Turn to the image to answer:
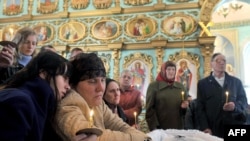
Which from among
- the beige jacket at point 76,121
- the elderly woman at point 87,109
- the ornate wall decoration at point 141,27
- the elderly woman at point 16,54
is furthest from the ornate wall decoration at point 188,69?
the beige jacket at point 76,121

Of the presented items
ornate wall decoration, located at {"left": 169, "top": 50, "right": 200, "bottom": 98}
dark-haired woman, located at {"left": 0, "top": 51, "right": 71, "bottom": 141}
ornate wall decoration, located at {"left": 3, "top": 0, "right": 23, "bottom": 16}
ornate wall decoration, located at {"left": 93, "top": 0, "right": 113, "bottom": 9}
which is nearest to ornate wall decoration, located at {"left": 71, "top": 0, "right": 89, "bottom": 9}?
ornate wall decoration, located at {"left": 93, "top": 0, "right": 113, "bottom": 9}

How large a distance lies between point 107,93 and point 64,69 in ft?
4.66

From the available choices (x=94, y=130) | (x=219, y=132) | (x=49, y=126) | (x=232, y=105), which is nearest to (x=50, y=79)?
(x=49, y=126)

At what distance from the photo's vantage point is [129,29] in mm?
9281

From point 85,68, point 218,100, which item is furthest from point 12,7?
point 85,68

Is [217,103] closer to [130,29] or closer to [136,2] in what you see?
[130,29]

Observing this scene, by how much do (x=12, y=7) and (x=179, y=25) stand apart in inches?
235

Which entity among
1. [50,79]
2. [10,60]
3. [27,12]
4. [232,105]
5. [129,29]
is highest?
[27,12]

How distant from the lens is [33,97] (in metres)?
1.46

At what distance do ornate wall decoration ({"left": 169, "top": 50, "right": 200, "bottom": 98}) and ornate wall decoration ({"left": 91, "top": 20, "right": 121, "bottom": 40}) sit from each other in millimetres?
1989

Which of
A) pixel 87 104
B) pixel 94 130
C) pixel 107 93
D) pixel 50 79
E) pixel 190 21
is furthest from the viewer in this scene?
pixel 190 21

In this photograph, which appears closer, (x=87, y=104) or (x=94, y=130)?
(x=94, y=130)

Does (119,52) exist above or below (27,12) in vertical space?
below

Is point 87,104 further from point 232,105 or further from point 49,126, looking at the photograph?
point 232,105
